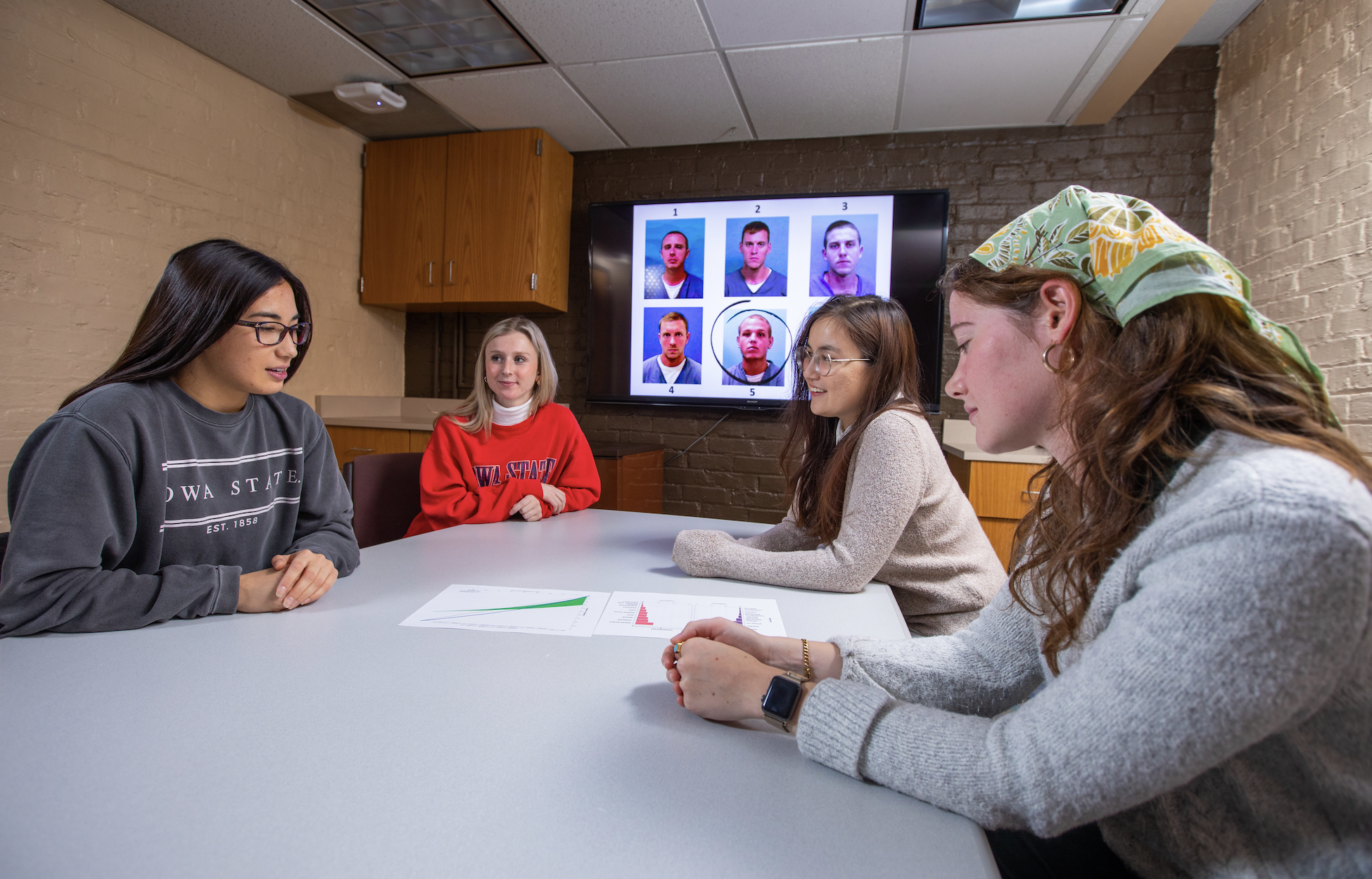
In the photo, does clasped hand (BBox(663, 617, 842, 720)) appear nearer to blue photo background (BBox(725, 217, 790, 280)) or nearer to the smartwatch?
the smartwatch

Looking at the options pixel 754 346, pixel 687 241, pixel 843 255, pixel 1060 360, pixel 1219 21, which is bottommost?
pixel 1060 360

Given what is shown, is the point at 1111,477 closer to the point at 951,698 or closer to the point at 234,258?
the point at 951,698

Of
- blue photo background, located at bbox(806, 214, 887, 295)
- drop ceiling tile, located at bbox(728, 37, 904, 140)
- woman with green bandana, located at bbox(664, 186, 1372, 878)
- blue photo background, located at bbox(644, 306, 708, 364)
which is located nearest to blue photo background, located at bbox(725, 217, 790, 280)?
blue photo background, located at bbox(806, 214, 887, 295)

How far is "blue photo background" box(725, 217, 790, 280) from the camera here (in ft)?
11.2

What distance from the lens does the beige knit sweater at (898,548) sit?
4.03 feet

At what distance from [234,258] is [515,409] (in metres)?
1.14

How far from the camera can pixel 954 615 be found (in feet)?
4.42

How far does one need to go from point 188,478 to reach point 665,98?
8.84 feet

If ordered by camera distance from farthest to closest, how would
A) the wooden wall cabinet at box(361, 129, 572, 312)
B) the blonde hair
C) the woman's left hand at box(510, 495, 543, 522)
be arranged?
the wooden wall cabinet at box(361, 129, 572, 312) < the blonde hair < the woman's left hand at box(510, 495, 543, 522)

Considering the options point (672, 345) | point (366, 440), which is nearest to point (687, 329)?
point (672, 345)

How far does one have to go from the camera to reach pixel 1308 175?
7.79 feet

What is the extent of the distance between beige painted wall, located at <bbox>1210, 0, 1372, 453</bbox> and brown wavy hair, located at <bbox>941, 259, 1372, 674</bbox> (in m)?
2.17

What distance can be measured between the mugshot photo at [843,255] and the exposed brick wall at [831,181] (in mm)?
229

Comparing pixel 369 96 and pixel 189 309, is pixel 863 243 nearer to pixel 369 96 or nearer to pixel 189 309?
pixel 369 96
